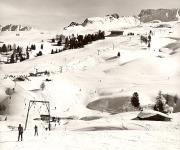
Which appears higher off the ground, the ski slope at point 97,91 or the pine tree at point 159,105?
the ski slope at point 97,91

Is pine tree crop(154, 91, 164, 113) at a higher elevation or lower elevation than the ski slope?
lower

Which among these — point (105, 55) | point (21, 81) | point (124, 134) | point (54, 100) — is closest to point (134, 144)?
point (124, 134)

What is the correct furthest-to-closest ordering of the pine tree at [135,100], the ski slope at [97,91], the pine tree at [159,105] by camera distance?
1. the pine tree at [135,100]
2. the pine tree at [159,105]
3. the ski slope at [97,91]

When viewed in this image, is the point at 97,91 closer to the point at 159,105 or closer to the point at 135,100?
the point at 135,100

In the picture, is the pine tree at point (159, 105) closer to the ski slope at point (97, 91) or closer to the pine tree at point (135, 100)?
the ski slope at point (97, 91)

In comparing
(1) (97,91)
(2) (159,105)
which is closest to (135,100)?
(2) (159,105)

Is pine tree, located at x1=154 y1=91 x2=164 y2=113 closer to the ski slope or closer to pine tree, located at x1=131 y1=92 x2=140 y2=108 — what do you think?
the ski slope

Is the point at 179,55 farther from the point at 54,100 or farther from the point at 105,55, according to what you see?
the point at 54,100

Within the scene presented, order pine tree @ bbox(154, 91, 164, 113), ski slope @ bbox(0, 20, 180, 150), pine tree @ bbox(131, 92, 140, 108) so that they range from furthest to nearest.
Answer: pine tree @ bbox(131, 92, 140, 108)
pine tree @ bbox(154, 91, 164, 113)
ski slope @ bbox(0, 20, 180, 150)

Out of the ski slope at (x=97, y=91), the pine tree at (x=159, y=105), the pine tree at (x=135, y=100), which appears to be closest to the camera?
the ski slope at (x=97, y=91)

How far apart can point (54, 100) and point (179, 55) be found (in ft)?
207

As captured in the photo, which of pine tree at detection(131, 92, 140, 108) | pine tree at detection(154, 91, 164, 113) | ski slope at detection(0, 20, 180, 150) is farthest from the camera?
pine tree at detection(131, 92, 140, 108)

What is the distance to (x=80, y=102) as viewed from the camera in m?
93.5

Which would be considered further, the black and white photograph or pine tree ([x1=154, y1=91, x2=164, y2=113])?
pine tree ([x1=154, y1=91, x2=164, y2=113])
